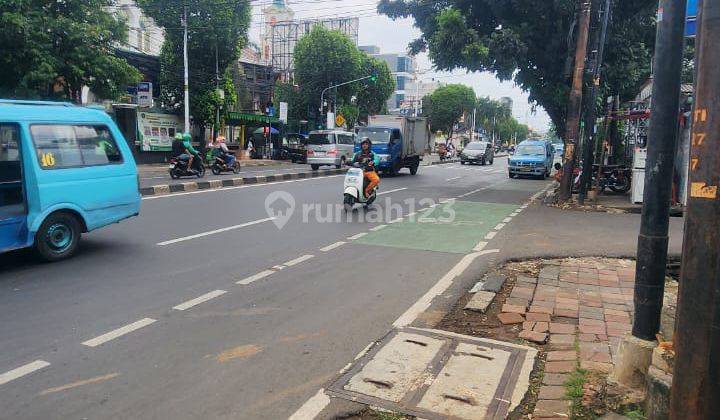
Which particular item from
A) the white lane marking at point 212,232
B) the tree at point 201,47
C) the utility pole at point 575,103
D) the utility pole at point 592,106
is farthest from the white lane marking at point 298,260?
the tree at point 201,47

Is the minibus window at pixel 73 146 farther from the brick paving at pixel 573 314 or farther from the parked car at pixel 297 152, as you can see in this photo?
the parked car at pixel 297 152

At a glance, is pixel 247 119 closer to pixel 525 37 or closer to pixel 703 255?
pixel 525 37

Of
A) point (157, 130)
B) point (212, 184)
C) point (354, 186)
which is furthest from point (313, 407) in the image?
point (157, 130)

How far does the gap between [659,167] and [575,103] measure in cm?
1212

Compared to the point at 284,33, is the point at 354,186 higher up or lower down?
lower down

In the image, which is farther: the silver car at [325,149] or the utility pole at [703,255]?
the silver car at [325,149]

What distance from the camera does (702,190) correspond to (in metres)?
2.39

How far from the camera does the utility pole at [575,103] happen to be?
14031 millimetres

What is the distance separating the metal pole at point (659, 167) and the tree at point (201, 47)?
27100 mm

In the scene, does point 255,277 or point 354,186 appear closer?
point 255,277

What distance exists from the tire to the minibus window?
0.68 metres

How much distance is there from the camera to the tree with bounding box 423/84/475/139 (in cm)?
7056

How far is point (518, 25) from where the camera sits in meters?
17.1

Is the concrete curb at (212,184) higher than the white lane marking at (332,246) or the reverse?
higher
